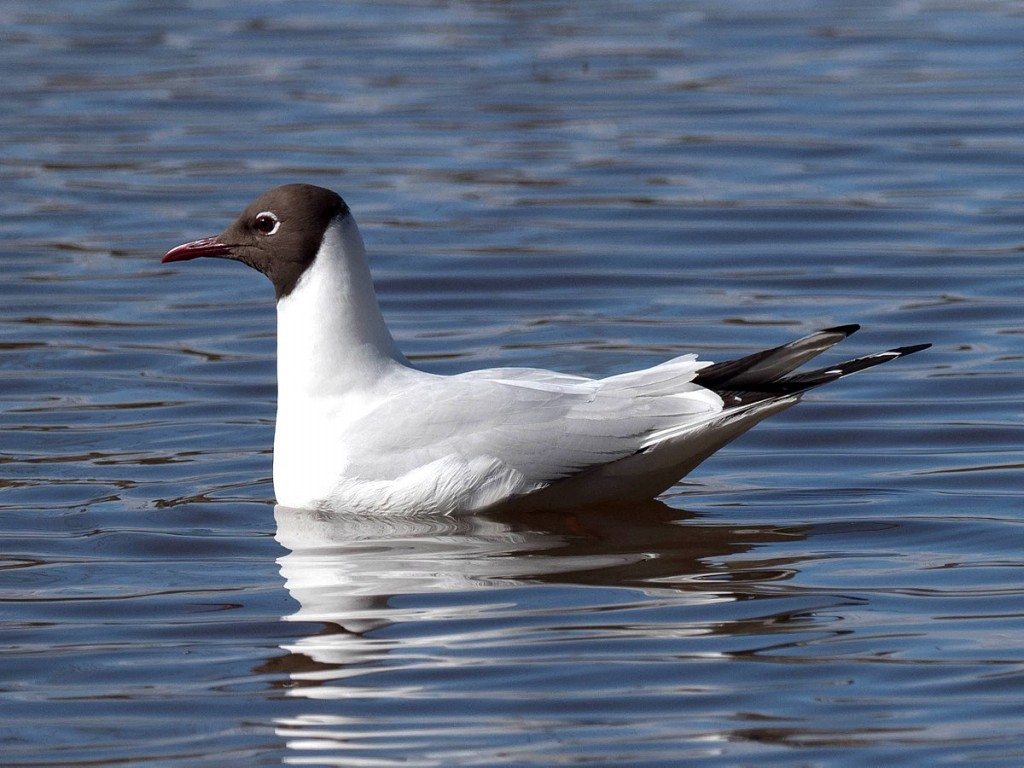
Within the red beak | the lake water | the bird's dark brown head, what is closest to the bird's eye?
the bird's dark brown head

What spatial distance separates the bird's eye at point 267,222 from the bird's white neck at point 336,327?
0.21 meters

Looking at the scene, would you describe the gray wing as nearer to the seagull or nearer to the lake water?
the seagull

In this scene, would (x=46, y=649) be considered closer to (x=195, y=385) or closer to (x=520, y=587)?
(x=520, y=587)

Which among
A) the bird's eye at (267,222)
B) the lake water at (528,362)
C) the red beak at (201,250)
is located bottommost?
the lake water at (528,362)

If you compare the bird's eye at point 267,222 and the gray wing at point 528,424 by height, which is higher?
the bird's eye at point 267,222

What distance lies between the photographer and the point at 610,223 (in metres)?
12.3

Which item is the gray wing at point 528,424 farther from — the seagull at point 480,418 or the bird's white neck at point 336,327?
the bird's white neck at point 336,327

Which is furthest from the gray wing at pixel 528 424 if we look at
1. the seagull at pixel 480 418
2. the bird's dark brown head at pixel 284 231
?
the bird's dark brown head at pixel 284 231

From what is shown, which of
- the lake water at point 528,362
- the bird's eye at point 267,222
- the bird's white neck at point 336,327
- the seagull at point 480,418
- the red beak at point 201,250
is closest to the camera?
the lake water at point 528,362

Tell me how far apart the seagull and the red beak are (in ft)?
1.24

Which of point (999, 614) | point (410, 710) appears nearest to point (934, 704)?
point (999, 614)

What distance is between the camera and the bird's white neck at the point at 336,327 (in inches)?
293

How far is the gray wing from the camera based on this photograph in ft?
23.2

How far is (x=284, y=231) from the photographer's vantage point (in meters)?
7.57
